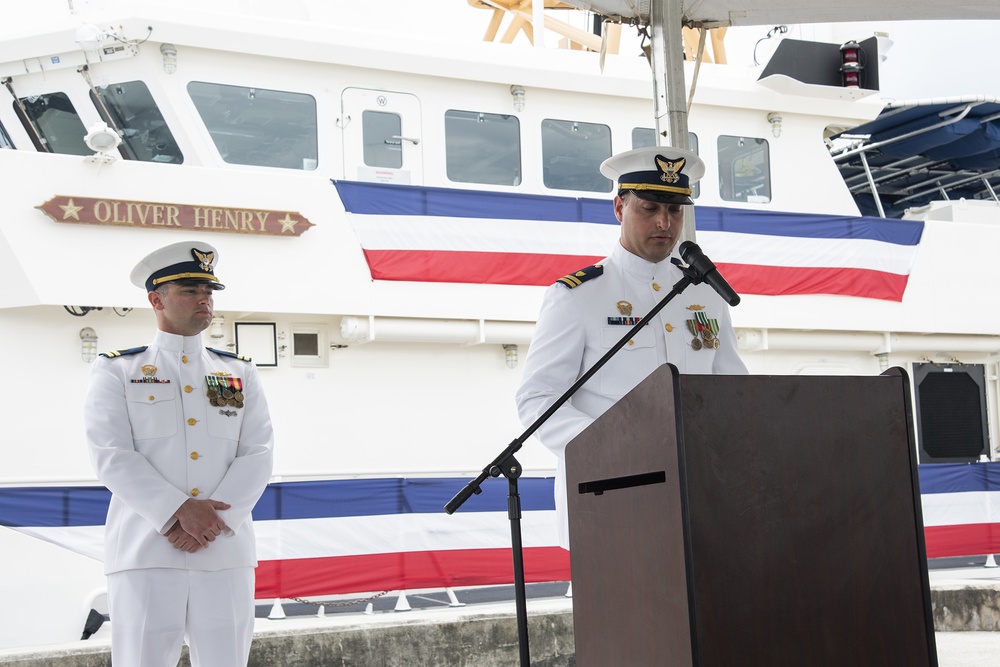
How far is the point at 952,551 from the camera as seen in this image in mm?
7434

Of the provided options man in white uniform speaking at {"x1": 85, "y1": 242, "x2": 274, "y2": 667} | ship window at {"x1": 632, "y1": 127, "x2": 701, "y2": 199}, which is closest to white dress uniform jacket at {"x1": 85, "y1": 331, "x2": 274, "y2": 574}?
man in white uniform speaking at {"x1": 85, "y1": 242, "x2": 274, "y2": 667}

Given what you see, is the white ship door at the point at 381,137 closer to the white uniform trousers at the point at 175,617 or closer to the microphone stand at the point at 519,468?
the white uniform trousers at the point at 175,617

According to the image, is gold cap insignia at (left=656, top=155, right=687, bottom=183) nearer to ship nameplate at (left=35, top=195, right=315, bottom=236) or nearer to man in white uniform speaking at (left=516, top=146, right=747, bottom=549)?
man in white uniform speaking at (left=516, top=146, right=747, bottom=549)

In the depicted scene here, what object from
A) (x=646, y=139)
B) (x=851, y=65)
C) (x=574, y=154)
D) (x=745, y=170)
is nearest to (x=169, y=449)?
(x=574, y=154)

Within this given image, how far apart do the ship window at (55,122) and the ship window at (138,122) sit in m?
0.22

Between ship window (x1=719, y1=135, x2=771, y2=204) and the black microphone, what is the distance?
21.7 ft

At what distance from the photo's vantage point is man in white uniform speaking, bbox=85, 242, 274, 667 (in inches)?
113

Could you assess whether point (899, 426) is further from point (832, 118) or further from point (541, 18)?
point (832, 118)

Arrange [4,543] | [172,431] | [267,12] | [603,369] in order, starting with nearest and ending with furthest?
[603,369] < [172,431] < [4,543] < [267,12]

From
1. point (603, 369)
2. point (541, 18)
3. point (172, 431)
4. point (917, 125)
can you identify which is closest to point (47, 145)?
point (541, 18)

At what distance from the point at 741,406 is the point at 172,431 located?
2.16 meters

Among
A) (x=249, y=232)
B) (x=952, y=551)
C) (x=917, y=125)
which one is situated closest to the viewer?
(x=249, y=232)

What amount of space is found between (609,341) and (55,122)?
18.8ft

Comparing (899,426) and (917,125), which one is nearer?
(899,426)
